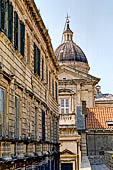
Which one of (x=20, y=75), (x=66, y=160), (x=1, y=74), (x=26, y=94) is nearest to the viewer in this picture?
(x=1, y=74)

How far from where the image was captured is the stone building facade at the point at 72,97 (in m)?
29.7

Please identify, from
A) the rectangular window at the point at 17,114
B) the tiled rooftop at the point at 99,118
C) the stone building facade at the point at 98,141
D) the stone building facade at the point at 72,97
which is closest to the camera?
the rectangular window at the point at 17,114

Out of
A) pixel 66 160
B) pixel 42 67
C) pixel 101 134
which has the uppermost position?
pixel 42 67

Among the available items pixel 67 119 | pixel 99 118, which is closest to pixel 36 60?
pixel 67 119

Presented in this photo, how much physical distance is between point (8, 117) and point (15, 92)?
1.27 meters

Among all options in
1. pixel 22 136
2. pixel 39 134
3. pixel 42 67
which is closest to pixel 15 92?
pixel 22 136

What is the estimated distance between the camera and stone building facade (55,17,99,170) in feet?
97.3

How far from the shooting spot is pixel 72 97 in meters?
34.8

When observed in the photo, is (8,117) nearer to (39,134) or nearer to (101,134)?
(39,134)

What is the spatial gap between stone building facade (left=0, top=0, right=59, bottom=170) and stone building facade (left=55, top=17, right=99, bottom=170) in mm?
10801

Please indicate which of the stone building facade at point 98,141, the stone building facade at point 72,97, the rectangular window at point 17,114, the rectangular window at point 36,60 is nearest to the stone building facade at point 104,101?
the stone building facade at point 72,97

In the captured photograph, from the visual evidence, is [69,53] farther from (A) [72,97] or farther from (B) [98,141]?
(B) [98,141]

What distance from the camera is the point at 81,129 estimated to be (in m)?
30.1

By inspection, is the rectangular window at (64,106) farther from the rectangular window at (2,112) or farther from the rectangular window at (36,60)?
the rectangular window at (2,112)
